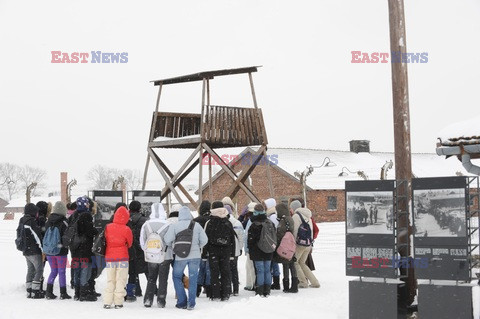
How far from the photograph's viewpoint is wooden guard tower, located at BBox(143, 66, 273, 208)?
17.5 meters

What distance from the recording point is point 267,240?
12.5m

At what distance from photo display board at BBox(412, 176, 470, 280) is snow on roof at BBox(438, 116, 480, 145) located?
844 mm

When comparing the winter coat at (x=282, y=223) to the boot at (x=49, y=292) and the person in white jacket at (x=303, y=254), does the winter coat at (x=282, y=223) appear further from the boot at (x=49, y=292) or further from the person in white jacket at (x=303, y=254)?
the boot at (x=49, y=292)

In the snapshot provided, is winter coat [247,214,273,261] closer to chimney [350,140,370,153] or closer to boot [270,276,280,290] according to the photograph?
boot [270,276,280,290]

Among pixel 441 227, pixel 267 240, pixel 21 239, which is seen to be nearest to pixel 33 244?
pixel 21 239

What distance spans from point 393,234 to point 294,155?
39572mm

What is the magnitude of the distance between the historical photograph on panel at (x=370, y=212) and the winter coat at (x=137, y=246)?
14.8 ft

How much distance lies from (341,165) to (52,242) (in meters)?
37.4

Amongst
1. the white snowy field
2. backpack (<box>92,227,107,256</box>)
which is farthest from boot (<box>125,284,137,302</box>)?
backpack (<box>92,227,107,256</box>)

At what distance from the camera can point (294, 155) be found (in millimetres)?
48812

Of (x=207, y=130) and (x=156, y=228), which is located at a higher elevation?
(x=207, y=130)

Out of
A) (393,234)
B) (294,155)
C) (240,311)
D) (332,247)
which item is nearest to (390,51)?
(393,234)

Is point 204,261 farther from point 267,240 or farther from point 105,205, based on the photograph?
point 105,205


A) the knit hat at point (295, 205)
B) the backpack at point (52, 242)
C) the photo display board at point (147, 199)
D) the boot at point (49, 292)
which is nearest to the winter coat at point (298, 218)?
the knit hat at point (295, 205)
